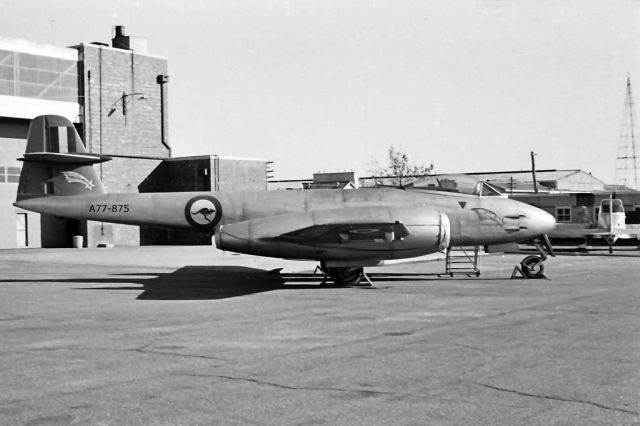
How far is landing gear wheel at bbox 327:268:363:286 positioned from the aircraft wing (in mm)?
1198

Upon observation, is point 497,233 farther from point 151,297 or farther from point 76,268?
point 76,268

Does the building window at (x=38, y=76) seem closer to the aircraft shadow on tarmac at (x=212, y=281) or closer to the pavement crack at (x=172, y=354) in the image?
the aircraft shadow on tarmac at (x=212, y=281)

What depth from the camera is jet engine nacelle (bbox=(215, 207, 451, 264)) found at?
16.3m

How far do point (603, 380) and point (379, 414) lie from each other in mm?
2474

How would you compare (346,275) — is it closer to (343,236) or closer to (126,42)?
(343,236)

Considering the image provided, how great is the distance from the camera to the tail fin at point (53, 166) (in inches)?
743

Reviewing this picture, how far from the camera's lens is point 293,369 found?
772cm

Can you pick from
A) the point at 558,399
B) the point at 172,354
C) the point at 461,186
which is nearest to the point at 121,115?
the point at 461,186

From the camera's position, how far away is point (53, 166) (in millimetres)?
18953

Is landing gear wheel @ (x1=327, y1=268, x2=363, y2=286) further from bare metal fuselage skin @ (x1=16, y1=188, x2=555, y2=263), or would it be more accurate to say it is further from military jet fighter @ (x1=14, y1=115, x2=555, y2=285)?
bare metal fuselage skin @ (x1=16, y1=188, x2=555, y2=263)

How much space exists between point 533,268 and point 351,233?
5.91 metres

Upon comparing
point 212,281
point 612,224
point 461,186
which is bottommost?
point 212,281

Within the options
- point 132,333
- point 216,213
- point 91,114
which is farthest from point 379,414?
point 91,114

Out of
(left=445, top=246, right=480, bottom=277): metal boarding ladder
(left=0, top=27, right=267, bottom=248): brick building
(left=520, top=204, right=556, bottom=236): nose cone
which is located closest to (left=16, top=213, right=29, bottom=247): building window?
(left=0, top=27, right=267, bottom=248): brick building
